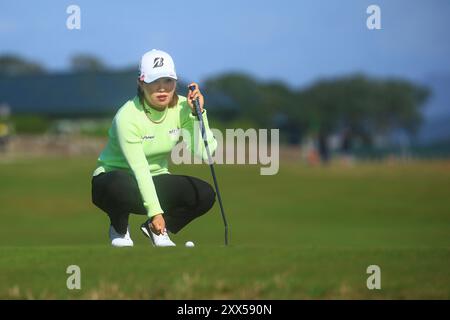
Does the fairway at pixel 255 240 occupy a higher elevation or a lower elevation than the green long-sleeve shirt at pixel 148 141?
lower

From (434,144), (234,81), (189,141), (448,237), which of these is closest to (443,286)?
(189,141)

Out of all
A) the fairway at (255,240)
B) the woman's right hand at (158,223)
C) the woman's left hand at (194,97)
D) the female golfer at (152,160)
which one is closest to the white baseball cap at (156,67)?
the female golfer at (152,160)

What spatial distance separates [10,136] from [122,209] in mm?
69537

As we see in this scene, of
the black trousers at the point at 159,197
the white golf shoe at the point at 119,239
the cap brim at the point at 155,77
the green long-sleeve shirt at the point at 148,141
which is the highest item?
the cap brim at the point at 155,77

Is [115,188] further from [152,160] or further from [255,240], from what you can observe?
[255,240]

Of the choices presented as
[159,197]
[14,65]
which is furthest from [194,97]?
[14,65]

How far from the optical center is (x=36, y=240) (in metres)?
23.0

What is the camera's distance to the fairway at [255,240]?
705cm

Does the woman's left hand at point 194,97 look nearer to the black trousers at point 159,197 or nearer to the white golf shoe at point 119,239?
the black trousers at point 159,197

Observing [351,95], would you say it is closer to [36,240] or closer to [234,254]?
[36,240]

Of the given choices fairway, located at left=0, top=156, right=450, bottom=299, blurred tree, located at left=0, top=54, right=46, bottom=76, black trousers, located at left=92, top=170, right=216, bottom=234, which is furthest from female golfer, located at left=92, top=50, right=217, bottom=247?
blurred tree, located at left=0, top=54, right=46, bottom=76

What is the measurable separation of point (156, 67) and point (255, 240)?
47.1 ft

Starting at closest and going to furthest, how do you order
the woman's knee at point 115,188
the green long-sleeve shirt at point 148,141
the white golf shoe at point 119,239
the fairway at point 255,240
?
the fairway at point 255,240
the green long-sleeve shirt at point 148,141
the woman's knee at point 115,188
the white golf shoe at point 119,239

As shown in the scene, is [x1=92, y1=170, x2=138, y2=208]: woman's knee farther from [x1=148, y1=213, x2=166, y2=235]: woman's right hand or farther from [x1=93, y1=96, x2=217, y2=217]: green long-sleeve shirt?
[x1=148, y1=213, x2=166, y2=235]: woman's right hand
